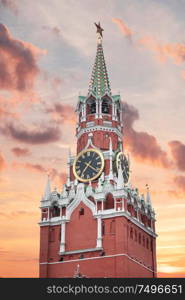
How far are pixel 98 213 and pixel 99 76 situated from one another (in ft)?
75.7

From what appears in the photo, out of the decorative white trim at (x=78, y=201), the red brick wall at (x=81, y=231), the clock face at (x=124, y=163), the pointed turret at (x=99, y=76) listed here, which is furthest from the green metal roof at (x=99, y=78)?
the red brick wall at (x=81, y=231)

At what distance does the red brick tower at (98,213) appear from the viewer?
6438cm

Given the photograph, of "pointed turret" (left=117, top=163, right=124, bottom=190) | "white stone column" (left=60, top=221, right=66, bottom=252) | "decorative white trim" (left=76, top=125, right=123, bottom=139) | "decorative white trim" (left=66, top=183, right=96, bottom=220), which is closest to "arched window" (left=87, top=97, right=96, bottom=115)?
"decorative white trim" (left=76, top=125, right=123, bottom=139)

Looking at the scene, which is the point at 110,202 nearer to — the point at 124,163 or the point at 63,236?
the point at 63,236

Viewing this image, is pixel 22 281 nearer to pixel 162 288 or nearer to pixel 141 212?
pixel 162 288

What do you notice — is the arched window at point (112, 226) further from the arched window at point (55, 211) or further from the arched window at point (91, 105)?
the arched window at point (91, 105)

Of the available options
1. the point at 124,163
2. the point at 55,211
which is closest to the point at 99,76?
the point at 124,163

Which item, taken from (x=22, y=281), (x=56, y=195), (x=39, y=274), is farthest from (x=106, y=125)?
(x=22, y=281)

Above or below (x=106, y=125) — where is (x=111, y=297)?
below

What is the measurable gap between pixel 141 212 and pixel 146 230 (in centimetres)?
240

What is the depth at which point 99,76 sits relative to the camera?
80750 mm

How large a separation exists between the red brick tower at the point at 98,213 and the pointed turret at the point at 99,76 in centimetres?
28

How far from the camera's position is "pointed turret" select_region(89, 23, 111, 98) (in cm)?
7812

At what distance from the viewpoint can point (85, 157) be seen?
72.3 m
